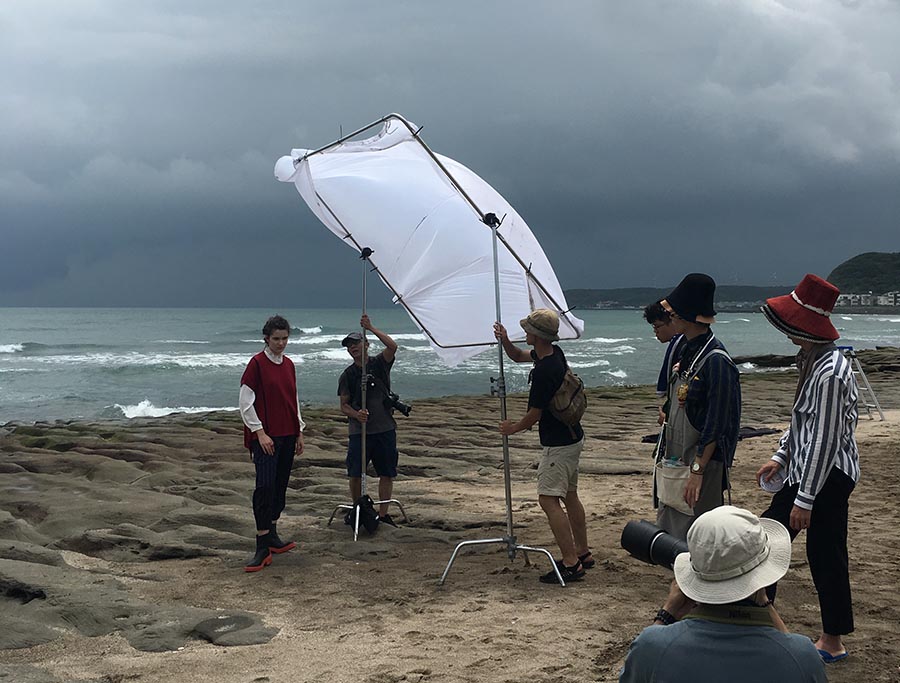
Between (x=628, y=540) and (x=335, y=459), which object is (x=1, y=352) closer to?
(x=335, y=459)

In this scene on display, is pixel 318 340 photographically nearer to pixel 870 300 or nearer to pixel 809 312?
pixel 809 312

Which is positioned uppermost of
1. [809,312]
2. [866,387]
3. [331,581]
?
[809,312]

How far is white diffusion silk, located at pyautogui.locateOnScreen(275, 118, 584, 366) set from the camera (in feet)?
19.7

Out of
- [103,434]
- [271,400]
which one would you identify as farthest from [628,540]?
[103,434]

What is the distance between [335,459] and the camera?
424 inches

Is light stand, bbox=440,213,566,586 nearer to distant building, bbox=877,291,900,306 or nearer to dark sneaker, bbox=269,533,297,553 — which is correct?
dark sneaker, bbox=269,533,297,553

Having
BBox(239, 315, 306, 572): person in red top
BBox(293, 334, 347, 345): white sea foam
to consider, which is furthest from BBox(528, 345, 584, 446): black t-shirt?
BBox(293, 334, 347, 345): white sea foam

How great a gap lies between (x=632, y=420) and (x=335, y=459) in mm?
6930

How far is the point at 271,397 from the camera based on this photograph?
6207mm

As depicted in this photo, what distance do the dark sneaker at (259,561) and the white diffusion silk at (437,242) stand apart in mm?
1950

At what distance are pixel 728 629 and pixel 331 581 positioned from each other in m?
4.09

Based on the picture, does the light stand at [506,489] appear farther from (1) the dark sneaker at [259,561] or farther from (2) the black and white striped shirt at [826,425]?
(2) the black and white striped shirt at [826,425]

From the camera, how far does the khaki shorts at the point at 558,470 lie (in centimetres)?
535

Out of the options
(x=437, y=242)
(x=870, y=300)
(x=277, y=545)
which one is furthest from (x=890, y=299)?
(x=277, y=545)
